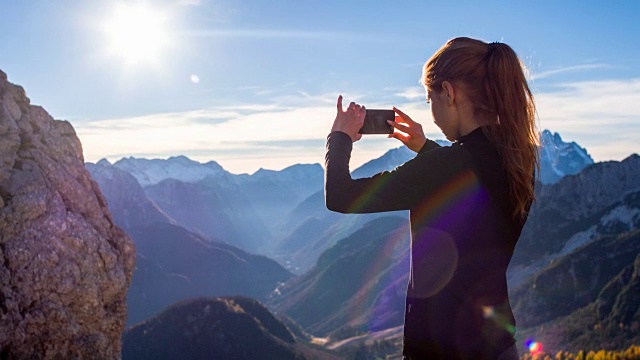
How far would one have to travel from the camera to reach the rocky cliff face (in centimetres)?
693

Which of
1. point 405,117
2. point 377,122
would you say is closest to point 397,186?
point 377,122

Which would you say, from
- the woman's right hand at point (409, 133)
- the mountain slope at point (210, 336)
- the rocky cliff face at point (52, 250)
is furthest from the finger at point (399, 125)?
the mountain slope at point (210, 336)

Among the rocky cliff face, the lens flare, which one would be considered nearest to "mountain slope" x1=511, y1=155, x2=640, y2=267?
the lens flare

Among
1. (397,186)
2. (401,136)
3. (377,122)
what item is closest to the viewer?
(397,186)

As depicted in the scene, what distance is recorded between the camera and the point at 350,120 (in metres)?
4.09

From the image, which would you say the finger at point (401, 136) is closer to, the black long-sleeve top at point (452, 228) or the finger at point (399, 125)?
the finger at point (399, 125)

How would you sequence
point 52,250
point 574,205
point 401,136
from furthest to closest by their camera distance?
point 574,205 < point 52,250 < point 401,136

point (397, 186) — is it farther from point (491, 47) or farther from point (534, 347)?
point (534, 347)

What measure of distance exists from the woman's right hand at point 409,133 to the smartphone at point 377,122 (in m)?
0.29

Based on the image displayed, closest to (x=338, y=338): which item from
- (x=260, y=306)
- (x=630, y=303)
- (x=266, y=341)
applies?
(x=260, y=306)

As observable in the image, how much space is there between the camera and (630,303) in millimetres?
63312

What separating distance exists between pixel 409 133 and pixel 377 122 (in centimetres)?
57

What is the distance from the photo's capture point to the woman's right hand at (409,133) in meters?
4.80

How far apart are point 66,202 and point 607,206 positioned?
133m
